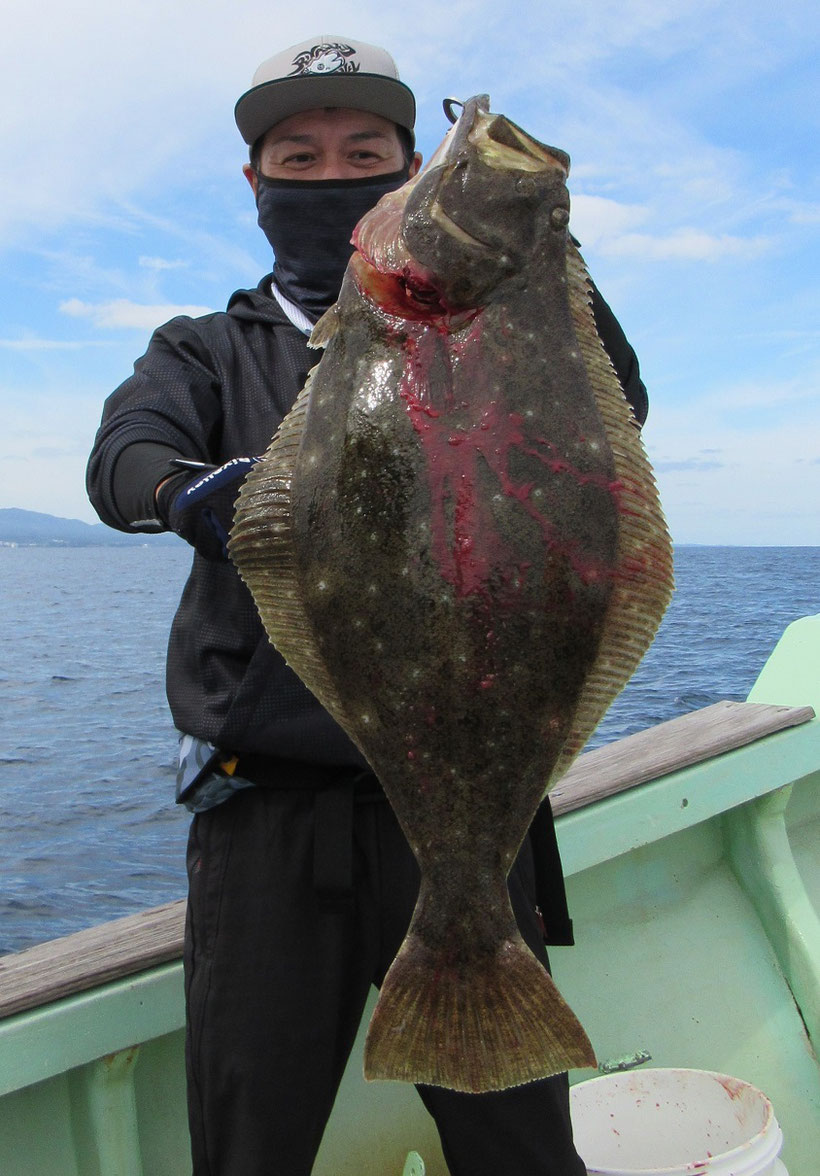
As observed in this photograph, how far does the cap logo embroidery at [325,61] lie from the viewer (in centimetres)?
230

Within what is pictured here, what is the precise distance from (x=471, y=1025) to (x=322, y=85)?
200 cm

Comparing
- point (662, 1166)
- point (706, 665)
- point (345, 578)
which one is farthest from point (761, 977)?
point (706, 665)

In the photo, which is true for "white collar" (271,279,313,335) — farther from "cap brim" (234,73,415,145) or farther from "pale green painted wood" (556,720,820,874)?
"pale green painted wood" (556,720,820,874)

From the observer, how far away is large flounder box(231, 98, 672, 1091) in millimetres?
1672

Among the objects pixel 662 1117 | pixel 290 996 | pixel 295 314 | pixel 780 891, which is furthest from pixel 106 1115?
pixel 780 891

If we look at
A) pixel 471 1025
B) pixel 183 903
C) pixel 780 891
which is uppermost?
pixel 471 1025

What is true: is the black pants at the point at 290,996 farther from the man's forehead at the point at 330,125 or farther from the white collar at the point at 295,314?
the man's forehead at the point at 330,125

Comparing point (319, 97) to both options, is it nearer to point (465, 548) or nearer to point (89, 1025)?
point (465, 548)

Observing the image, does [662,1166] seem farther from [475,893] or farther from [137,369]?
[137,369]

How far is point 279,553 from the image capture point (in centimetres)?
176

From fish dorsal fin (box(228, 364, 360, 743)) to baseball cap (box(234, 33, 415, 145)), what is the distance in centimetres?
88

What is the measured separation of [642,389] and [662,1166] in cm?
244

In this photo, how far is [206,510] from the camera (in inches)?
69.9

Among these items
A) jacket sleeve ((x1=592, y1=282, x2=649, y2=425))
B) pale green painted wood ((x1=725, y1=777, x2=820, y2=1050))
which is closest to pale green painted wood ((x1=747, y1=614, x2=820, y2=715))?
pale green painted wood ((x1=725, y1=777, x2=820, y2=1050))
